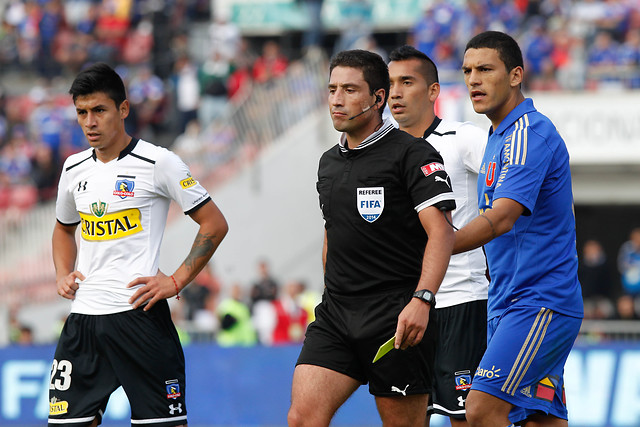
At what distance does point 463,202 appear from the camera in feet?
23.1

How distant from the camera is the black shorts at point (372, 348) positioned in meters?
5.79

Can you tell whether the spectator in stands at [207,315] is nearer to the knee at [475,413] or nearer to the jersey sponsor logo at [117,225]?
the jersey sponsor logo at [117,225]

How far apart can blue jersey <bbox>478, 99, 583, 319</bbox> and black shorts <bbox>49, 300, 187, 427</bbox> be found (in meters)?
2.04

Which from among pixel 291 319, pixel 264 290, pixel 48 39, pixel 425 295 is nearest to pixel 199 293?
pixel 264 290

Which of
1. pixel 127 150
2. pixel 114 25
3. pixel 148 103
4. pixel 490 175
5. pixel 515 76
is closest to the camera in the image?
pixel 490 175

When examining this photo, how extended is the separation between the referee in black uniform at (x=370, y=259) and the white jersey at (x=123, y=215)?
3.95ft

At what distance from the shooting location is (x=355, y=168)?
591 cm

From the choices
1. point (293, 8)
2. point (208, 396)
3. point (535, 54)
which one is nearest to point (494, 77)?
point (208, 396)

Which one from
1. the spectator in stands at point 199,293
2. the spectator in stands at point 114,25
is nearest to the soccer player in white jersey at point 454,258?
the spectator in stands at point 199,293

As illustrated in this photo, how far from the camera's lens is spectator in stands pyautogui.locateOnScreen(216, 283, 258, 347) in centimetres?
1481

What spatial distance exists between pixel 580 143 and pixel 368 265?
1370 centimetres

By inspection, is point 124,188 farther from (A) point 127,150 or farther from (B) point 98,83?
(B) point 98,83

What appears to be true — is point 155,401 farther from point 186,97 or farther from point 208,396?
point 186,97

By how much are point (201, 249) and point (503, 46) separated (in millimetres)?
2198
